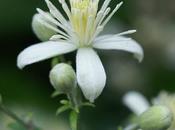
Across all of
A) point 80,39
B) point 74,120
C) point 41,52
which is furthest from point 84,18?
point 74,120

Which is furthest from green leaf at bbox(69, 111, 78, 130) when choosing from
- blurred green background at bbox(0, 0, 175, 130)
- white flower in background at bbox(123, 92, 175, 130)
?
blurred green background at bbox(0, 0, 175, 130)

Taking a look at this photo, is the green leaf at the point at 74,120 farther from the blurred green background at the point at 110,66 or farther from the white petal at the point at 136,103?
the blurred green background at the point at 110,66

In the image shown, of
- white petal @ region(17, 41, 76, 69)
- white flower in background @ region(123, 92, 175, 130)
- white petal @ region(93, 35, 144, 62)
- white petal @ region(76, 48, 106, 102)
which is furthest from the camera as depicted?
white flower in background @ region(123, 92, 175, 130)

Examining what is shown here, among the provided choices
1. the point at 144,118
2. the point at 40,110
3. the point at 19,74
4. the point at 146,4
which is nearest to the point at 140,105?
the point at 144,118

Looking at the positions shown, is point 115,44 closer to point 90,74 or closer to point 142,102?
point 90,74

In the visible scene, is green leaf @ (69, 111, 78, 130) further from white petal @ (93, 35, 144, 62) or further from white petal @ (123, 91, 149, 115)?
white petal @ (123, 91, 149, 115)

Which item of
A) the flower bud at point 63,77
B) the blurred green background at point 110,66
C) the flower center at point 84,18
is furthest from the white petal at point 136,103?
the flower bud at point 63,77
